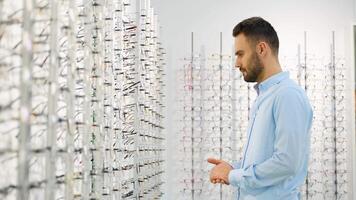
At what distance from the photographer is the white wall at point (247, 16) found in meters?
7.73

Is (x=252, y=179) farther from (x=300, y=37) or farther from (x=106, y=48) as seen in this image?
(x=300, y=37)

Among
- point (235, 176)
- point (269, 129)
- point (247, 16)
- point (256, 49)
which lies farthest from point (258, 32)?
point (247, 16)

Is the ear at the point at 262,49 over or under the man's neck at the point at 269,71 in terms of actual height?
over

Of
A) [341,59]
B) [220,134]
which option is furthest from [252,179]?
[341,59]

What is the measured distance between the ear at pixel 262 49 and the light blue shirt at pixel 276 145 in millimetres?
116

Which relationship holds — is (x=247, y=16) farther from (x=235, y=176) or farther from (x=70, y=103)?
(x=70, y=103)

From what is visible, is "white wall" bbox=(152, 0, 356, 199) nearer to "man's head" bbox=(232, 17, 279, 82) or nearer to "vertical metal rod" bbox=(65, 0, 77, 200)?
"man's head" bbox=(232, 17, 279, 82)

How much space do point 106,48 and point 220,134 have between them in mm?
4459

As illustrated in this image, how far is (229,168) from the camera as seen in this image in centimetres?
258

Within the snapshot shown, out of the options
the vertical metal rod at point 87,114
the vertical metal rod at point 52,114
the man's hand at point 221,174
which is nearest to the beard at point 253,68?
the man's hand at point 221,174

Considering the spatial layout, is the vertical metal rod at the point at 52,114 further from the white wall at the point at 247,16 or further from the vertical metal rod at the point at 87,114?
the white wall at the point at 247,16

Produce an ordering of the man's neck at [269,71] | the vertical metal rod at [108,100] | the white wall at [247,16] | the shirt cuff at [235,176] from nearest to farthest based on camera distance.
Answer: the shirt cuff at [235,176] → the man's neck at [269,71] → the vertical metal rod at [108,100] → the white wall at [247,16]

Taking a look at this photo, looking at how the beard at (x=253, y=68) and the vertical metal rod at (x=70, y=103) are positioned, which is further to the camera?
the beard at (x=253, y=68)

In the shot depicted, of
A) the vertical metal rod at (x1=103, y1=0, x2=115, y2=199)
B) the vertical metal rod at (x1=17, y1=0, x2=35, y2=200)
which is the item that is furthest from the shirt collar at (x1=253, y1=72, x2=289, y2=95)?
the vertical metal rod at (x1=17, y1=0, x2=35, y2=200)
